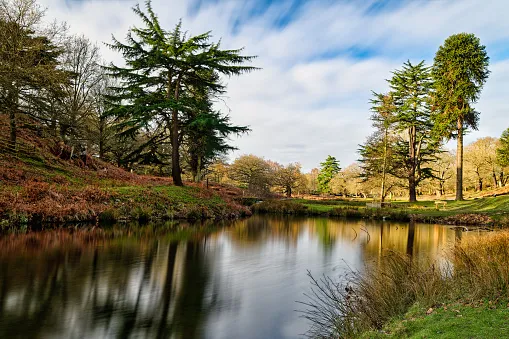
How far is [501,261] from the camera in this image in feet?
17.8

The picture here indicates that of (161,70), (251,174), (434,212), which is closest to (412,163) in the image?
(434,212)

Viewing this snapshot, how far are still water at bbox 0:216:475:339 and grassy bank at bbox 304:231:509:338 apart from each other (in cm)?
120

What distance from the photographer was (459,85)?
28.8 metres

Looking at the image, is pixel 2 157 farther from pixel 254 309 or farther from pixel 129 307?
pixel 254 309

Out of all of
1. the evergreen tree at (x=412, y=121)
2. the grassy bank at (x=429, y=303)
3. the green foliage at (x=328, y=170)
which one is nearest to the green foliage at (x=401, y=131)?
the evergreen tree at (x=412, y=121)

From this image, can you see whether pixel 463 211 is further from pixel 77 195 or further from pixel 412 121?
pixel 77 195

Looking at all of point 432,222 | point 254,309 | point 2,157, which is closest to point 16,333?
point 254,309

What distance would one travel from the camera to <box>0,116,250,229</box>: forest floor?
14078 mm

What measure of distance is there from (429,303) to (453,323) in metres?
0.89

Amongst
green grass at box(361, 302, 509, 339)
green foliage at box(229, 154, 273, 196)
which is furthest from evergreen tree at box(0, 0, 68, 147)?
green foliage at box(229, 154, 273, 196)

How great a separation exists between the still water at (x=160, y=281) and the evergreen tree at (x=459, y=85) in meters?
19.3

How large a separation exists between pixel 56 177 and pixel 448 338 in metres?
19.3

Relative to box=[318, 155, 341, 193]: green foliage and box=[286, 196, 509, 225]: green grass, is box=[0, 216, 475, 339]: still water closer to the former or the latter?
box=[286, 196, 509, 225]: green grass

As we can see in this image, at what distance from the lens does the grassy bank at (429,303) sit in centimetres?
372
